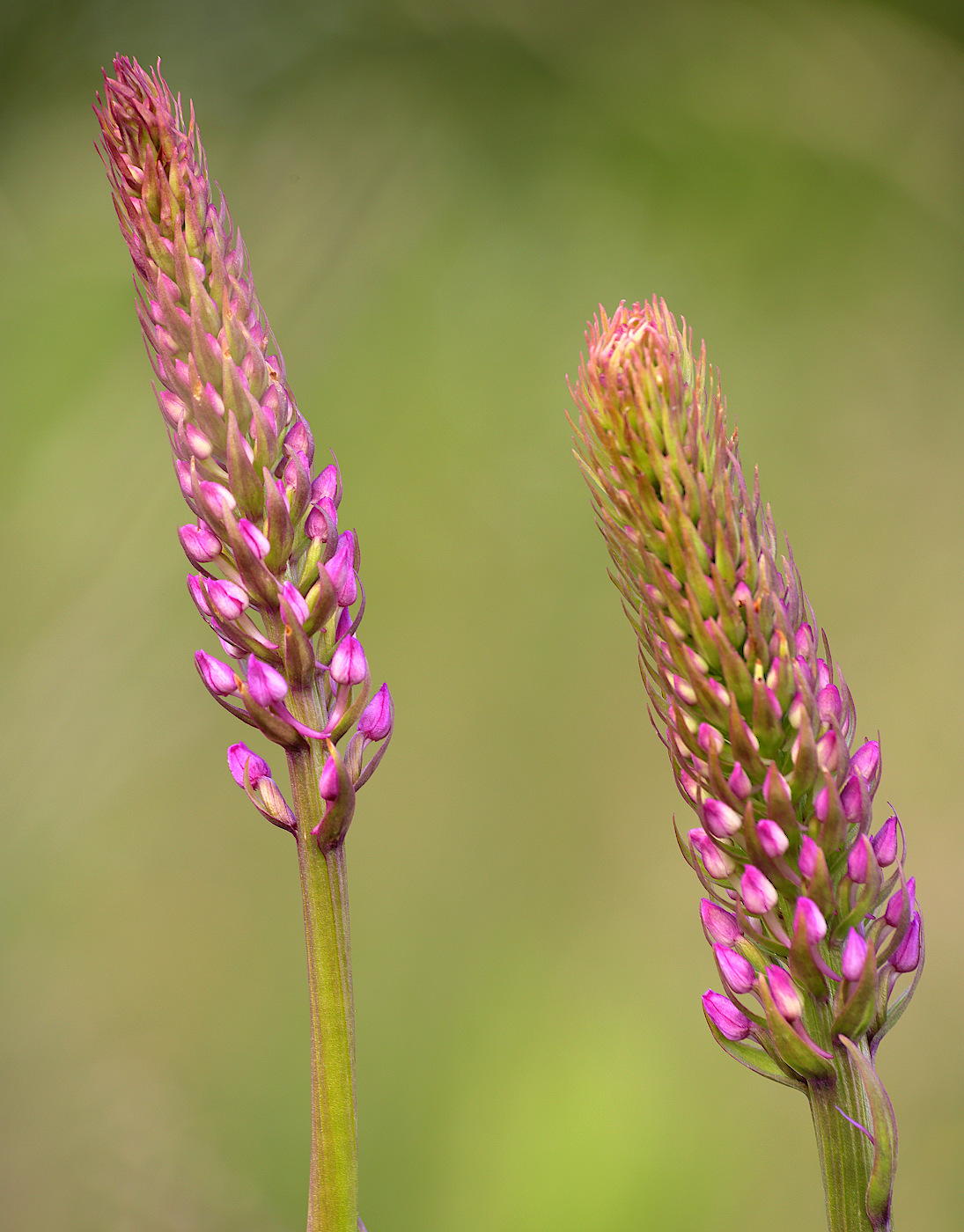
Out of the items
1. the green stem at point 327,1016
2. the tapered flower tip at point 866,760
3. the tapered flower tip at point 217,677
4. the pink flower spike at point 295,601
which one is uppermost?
the tapered flower tip at point 866,760

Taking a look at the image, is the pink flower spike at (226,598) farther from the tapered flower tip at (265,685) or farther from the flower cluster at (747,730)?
the flower cluster at (747,730)

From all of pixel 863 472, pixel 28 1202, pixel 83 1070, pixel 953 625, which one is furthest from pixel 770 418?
pixel 28 1202

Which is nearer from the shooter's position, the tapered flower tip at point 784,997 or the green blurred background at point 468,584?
the tapered flower tip at point 784,997

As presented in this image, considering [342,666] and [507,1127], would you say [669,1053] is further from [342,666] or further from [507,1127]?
[342,666]

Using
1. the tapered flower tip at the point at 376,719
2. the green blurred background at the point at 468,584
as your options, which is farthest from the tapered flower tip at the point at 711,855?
the green blurred background at the point at 468,584

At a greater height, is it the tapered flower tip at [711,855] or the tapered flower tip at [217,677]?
the tapered flower tip at [711,855]

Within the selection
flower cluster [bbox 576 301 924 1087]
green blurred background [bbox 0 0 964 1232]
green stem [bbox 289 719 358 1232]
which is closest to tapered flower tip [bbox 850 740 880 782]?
flower cluster [bbox 576 301 924 1087]
